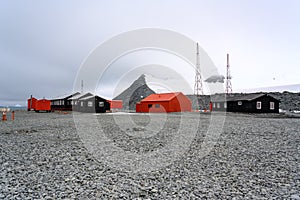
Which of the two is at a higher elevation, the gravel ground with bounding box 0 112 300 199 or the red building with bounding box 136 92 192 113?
the red building with bounding box 136 92 192 113

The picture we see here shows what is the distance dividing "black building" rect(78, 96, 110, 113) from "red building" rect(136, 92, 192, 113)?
8857mm

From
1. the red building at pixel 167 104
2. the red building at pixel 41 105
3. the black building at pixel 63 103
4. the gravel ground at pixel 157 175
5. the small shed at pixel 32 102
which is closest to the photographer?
the gravel ground at pixel 157 175

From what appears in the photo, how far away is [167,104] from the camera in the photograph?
3925cm

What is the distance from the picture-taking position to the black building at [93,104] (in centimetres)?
3938

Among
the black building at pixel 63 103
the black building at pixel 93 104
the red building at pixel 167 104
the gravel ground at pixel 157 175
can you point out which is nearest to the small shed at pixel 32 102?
the black building at pixel 63 103

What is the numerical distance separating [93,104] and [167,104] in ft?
53.7

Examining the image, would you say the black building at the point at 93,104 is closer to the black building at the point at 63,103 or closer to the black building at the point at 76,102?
the black building at the point at 76,102

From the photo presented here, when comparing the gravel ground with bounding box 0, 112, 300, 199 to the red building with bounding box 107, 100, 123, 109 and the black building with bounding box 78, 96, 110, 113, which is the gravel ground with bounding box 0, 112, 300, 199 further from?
the red building with bounding box 107, 100, 123, 109

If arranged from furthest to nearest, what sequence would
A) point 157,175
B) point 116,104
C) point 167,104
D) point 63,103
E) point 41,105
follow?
point 116,104 → point 63,103 → point 41,105 → point 167,104 → point 157,175

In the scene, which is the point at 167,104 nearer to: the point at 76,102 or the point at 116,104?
the point at 76,102

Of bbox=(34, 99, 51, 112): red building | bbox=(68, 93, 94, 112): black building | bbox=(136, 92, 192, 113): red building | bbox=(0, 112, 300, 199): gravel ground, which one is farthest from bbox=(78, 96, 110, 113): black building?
bbox=(0, 112, 300, 199): gravel ground

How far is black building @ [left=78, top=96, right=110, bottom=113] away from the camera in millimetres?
39375

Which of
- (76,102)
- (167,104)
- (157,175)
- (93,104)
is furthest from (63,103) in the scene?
(157,175)

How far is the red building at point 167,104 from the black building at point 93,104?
29.1ft
